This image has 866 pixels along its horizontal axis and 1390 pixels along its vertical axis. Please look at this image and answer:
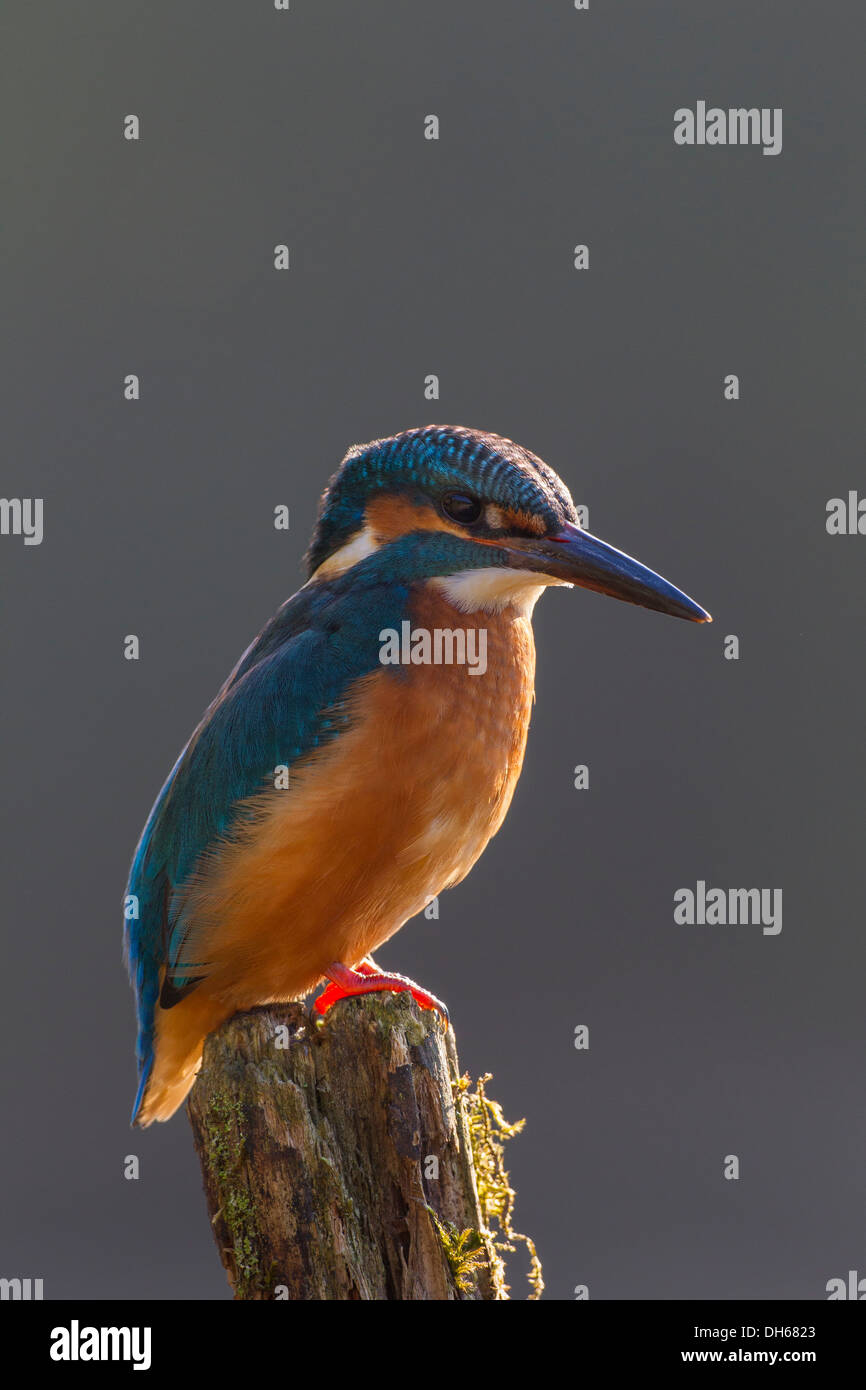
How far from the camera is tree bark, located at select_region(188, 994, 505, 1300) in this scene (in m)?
1.61

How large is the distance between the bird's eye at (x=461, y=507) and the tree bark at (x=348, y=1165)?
702 mm

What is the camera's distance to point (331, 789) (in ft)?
6.18

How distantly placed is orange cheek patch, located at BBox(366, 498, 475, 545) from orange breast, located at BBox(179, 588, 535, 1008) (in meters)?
0.10

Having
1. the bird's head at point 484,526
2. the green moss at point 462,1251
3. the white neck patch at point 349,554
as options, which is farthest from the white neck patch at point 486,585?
the green moss at point 462,1251

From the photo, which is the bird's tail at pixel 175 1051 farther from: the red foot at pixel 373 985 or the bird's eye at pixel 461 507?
the bird's eye at pixel 461 507

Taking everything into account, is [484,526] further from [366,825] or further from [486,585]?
[366,825]

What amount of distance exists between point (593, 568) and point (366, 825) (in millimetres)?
496

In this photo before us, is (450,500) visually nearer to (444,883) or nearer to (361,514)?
(361,514)

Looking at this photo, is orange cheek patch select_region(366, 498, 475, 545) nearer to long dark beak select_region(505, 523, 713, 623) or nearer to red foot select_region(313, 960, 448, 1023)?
long dark beak select_region(505, 523, 713, 623)

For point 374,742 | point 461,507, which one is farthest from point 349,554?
point 374,742

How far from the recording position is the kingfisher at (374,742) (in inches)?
73.6

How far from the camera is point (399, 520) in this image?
1.97 metres
